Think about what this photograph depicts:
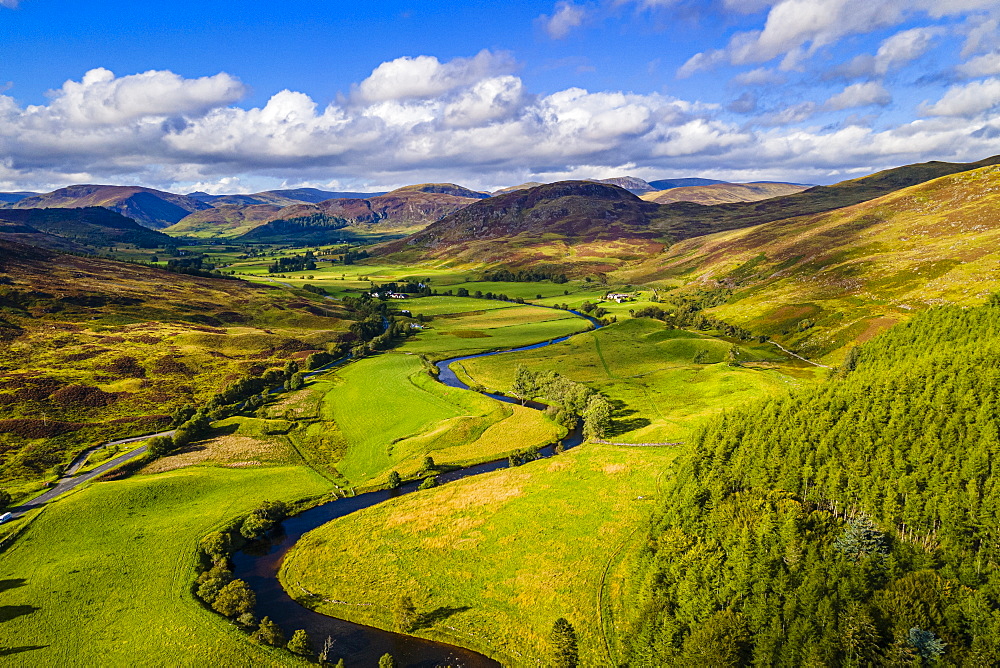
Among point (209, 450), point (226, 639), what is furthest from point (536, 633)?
point (209, 450)

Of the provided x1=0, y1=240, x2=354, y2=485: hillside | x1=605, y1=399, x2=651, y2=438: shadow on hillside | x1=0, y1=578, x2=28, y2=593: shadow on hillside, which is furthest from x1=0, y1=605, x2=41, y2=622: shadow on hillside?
x1=605, y1=399, x2=651, y2=438: shadow on hillside

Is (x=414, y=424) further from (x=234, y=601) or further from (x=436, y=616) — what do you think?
(x=436, y=616)

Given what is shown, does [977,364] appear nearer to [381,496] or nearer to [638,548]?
[638,548]

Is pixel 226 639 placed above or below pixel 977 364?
below

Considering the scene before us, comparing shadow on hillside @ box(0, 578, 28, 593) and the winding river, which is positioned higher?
shadow on hillside @ box(0, 578, 28, 593)

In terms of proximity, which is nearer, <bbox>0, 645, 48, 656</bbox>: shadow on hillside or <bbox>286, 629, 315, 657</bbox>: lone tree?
A: <bbox>0, 645, 48, 656</bbox>: shadow on hillside

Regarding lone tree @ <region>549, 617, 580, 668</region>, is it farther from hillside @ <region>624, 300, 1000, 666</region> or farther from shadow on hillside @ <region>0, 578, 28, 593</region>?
shadow on hillside @ <region>0, 578, 28, 593</region>
